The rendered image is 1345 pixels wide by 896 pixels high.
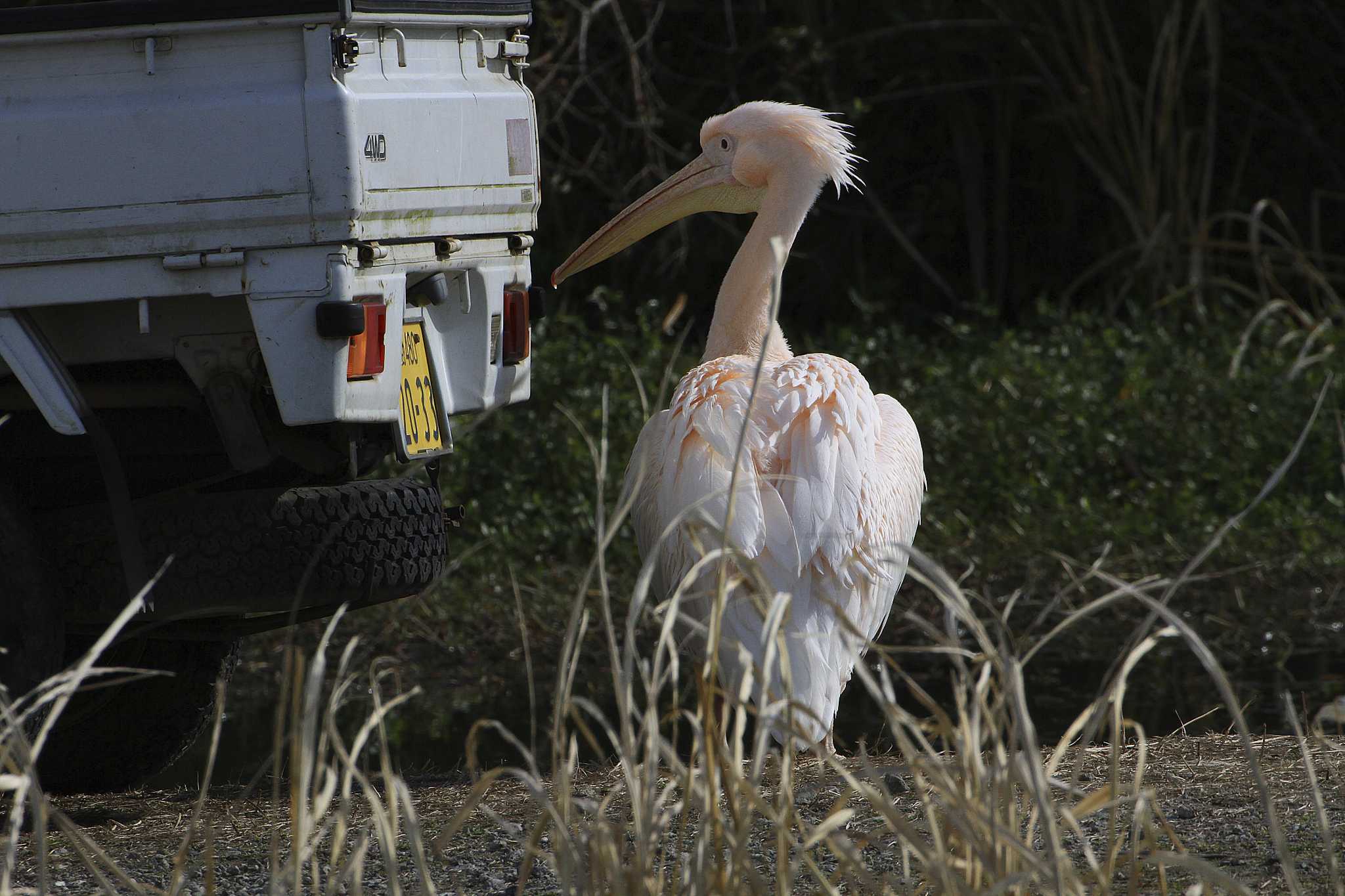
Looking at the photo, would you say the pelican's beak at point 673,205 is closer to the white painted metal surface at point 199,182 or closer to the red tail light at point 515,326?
the red tail light at point 515,326

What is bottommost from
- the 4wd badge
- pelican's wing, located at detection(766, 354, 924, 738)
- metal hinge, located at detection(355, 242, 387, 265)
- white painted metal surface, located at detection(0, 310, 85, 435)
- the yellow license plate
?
pelican's wing, located at detection(766, 354, 924, 738)

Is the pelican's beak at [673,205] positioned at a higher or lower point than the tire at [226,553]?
higher

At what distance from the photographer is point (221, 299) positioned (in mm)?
3756

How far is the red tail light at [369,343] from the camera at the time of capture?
377 centimetres

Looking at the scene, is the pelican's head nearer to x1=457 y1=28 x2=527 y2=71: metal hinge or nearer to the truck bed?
x1=457 y1=28 x2=527 y2=71: metal hinge

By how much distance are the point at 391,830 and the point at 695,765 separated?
1.69 feet

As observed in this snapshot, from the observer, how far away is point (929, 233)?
Result: 11383 mm

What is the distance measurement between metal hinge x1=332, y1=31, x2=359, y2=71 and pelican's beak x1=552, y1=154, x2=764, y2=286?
75.8 inches

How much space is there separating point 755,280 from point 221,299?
6.62ft

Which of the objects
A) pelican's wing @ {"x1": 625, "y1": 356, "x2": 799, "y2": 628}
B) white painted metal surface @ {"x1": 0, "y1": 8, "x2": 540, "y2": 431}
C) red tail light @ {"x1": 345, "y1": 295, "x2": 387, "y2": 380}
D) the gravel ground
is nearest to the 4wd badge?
white painted metal surface @ {"x1": 0, "y1": 8, "x2": 540, "y2": 431}


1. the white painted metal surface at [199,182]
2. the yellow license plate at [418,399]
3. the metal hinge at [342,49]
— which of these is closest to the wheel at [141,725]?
the yellow license plate at [418,399]

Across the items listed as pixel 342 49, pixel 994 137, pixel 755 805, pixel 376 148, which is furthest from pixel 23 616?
pixel 994 137

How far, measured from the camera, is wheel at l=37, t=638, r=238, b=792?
4.45m

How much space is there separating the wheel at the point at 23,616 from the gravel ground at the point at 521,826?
0.37 meters
